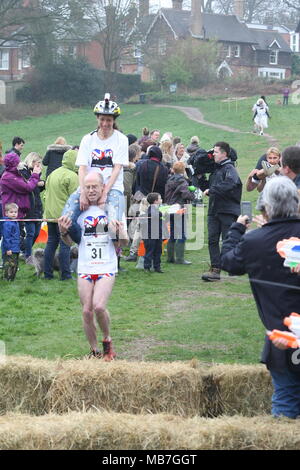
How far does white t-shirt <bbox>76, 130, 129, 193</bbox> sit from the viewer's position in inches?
368

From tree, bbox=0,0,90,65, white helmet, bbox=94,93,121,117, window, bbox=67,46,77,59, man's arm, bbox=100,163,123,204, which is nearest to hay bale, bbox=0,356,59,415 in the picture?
man's arm, bbox=100,163,123,204

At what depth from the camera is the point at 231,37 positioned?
9225cm

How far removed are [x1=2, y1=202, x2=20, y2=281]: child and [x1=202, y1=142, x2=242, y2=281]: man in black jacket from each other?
10.3 ft

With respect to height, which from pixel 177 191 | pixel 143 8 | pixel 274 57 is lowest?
pixel 177 191

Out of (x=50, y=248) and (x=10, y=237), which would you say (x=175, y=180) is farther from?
(x=10, y=237)

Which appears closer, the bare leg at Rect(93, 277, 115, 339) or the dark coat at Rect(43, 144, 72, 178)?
the bare leg at Rect(93, 277, 115, 339)

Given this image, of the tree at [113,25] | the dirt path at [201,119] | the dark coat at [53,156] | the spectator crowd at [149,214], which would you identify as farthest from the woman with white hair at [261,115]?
the tree at [113,25]

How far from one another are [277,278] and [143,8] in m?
74.2

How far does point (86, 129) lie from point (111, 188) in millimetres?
42511

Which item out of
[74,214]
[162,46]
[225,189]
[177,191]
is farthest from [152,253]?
[162,46]

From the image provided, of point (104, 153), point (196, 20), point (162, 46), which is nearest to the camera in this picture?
point (104, 153)

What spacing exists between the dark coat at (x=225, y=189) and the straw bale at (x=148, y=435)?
858 centimetres

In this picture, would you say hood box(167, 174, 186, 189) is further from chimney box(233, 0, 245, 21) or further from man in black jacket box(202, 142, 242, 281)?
chimney box(233, 0, 245, 21)

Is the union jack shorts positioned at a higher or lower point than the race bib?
lower
